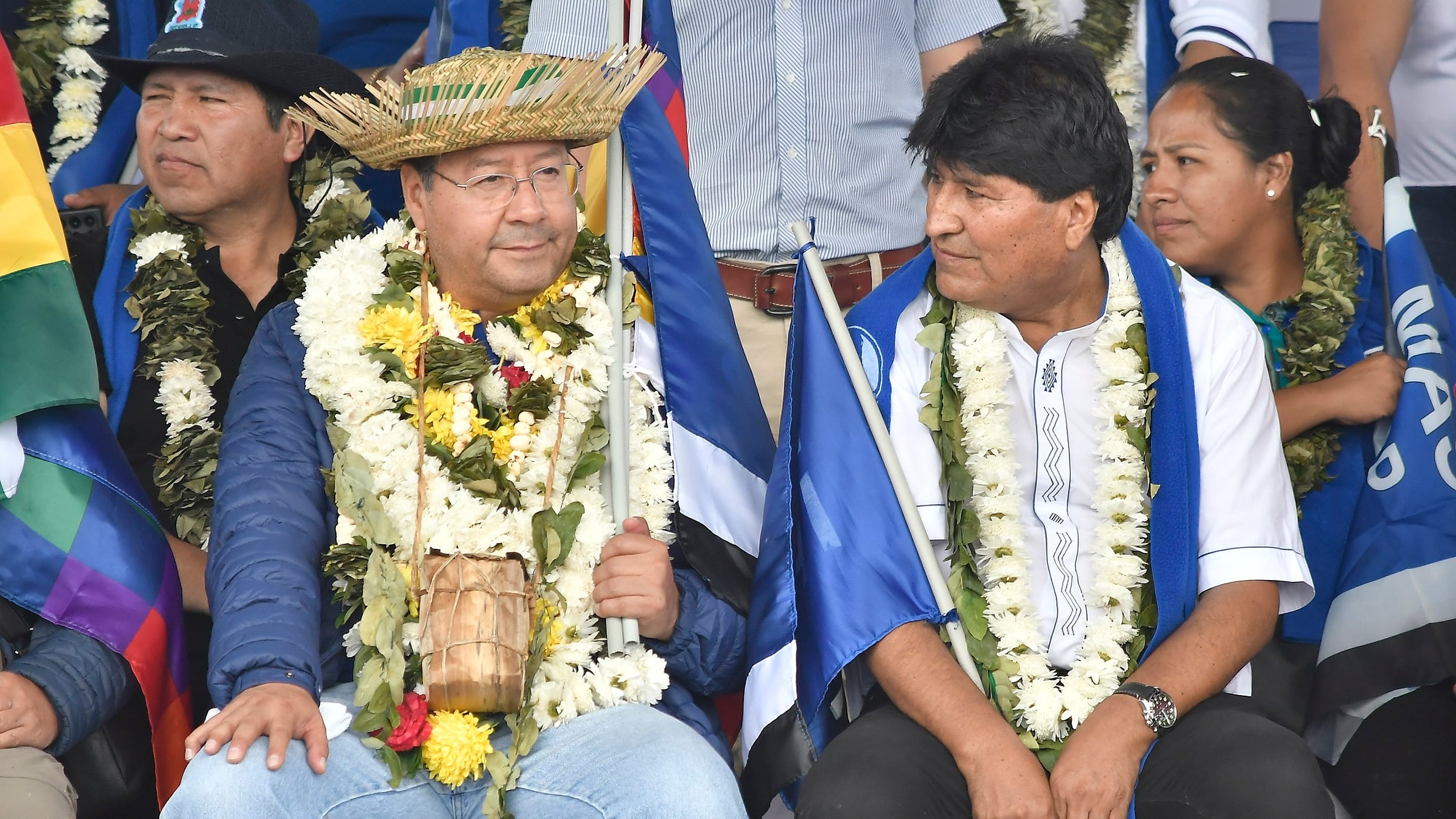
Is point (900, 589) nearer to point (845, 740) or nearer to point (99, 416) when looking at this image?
point (845, 740)

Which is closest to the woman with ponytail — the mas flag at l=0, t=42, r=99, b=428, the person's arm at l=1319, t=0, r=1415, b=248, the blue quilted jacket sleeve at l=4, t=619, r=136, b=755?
the person's arm at l=1319, t=0, r=1415, b=248

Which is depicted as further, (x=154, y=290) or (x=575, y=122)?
(x=154, y=290)

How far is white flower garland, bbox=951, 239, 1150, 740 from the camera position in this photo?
110 inches

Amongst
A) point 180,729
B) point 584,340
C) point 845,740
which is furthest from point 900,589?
point 180,729

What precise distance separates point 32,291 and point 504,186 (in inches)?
38.7

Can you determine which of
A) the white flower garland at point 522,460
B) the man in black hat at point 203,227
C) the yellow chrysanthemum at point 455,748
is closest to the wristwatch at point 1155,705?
the white flower garland at point 522,460

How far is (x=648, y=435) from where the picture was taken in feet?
10.0

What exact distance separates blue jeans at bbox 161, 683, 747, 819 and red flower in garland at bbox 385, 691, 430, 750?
0.22 feet

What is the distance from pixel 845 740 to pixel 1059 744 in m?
0.41

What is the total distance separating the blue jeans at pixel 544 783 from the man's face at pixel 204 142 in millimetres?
1708

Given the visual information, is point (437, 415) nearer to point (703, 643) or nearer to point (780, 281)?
A: point (703, 643)

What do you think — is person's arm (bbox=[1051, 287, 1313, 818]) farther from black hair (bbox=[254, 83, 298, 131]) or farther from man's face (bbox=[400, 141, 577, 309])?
black hair (bbox=[254, 83, 298, 131])

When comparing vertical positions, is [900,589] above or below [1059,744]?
above

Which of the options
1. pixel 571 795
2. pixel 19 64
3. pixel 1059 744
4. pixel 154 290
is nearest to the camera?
pixel 571 795
